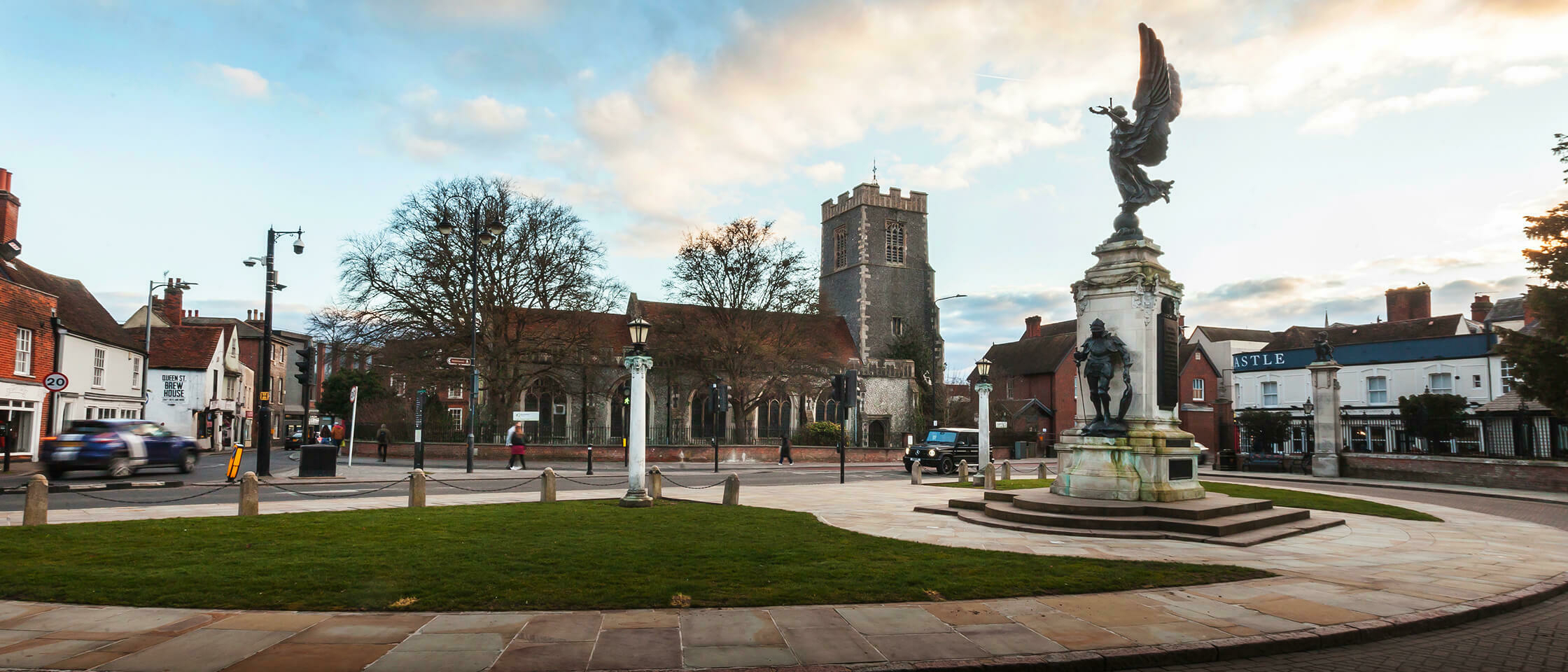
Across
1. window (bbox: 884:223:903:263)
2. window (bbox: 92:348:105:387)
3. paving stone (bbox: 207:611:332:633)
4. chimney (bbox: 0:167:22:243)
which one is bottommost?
paving stone (bbox: 207:611:332:633)

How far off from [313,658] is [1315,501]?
18220 mm

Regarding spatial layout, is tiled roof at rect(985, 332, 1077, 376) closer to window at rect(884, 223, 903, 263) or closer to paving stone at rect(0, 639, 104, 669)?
window at rect(884, 223, 903, 263)

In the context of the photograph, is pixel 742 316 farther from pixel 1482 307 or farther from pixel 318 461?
pixel 1482 307

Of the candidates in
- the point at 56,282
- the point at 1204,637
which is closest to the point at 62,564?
the point at 1204,637

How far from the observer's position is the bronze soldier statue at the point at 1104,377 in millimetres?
13258

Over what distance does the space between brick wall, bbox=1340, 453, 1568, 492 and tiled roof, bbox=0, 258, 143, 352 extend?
4506cm

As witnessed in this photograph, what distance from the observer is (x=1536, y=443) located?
95.6ft

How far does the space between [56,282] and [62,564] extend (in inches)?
1408

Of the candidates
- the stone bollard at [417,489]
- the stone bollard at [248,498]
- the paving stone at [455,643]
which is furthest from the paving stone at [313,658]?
the stone bollard at [417,489]

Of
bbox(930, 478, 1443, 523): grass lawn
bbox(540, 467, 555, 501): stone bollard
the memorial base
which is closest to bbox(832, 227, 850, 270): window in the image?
bbox(930, 478, 1443, 523): grass lawn

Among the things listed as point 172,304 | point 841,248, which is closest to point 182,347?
point 172,304

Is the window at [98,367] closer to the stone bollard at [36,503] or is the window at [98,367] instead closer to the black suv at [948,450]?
the stone bollard at [36,503]

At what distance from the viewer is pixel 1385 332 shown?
165 feet

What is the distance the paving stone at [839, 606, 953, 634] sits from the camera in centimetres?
630
